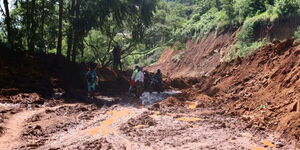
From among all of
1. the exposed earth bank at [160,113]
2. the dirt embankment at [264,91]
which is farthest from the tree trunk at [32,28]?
the dirt embankment at [264,91]

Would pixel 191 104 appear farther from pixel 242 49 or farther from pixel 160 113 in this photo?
pixel 242 49

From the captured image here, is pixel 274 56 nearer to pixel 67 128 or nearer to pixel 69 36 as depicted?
pixel 67 128

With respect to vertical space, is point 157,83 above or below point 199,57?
below

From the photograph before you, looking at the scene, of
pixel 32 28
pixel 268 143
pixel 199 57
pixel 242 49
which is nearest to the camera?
pixel 268 143

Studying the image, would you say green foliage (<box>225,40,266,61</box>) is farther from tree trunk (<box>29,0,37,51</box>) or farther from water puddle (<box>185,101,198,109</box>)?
tree trunk (<box>29,0,37,51</box>)

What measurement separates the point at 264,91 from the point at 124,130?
6.34 m

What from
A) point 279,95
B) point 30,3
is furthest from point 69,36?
point 279,95

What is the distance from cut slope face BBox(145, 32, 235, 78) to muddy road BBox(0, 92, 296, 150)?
17.3 m

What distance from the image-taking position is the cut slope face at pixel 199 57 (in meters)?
30.3

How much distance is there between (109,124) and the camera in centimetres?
1068

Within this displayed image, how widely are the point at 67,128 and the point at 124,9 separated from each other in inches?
580

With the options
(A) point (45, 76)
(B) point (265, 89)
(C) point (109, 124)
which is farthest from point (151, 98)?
(C) point (109, 124)

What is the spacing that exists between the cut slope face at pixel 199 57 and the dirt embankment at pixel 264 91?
8.96 metres

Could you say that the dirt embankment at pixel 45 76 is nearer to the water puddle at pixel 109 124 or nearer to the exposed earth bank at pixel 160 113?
the exposed earth bank at pixel 160 113
